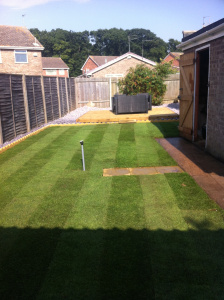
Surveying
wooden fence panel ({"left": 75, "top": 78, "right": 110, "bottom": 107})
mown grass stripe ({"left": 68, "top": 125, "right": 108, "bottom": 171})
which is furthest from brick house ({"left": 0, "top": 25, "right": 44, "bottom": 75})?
mown grass stripe ({"left": 68, "top": 125, "right": 108, "bottom": 171})

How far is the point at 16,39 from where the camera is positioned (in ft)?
91.8

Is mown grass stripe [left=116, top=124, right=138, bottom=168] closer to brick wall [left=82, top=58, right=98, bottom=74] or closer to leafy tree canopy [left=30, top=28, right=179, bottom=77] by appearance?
brick wall [left=82, top=58, right=98, bottom=74]

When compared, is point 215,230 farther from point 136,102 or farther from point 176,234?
point 136,102

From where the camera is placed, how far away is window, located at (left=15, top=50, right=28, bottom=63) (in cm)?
2738

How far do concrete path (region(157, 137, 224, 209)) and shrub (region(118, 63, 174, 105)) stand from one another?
12120 mm

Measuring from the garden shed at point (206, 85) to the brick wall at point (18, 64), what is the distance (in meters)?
20.4

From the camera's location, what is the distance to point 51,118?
1600 centimetres

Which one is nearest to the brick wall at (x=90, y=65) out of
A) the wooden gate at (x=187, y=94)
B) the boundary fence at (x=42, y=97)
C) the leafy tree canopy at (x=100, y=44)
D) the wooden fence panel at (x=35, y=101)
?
the leafy tree canopy at (x=100, y=44)

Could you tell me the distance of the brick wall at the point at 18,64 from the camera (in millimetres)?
27109

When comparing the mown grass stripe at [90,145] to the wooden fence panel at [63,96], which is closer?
the mown grass stripe at [90,145]

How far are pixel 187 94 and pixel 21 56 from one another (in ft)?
71.8

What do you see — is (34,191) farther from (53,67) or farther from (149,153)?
(53,67)

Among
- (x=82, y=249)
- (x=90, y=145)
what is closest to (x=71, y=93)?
(x=90, y=145)

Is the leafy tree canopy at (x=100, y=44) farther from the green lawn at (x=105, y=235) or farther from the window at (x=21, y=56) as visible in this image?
the green lawn at (x=105, y=235)
